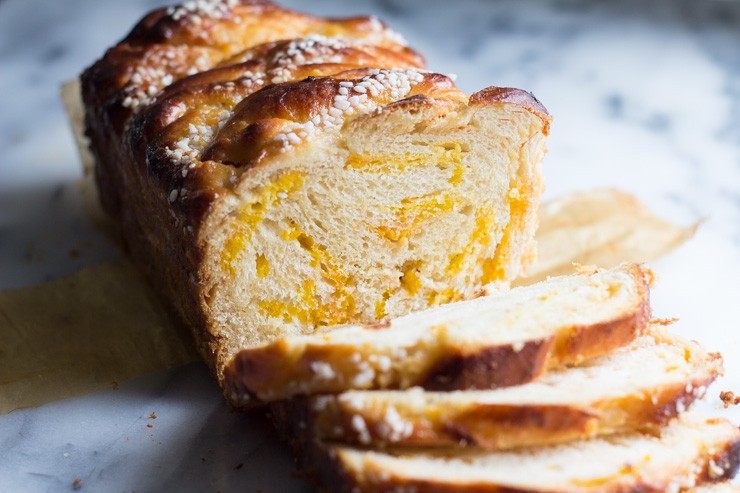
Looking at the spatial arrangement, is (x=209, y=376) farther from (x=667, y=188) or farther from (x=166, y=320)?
(x=667, y=188)

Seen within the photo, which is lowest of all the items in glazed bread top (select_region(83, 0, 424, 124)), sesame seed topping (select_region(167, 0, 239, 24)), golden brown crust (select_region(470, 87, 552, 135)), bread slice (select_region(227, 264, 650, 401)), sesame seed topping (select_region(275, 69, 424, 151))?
bread slice (select_region(227, 264, 650, 401))

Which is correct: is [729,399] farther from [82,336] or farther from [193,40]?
[193,40]

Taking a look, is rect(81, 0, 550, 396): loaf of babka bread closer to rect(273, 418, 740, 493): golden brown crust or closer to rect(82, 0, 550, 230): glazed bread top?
rect(82, 0, 550, 230): glazed bread top

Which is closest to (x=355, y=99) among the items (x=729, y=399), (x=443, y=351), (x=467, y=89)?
(x=443, y=351)

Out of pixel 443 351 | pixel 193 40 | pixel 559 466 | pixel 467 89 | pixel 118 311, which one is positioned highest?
pixel 193 40

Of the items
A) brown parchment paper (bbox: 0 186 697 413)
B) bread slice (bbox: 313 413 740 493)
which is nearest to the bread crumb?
bread slice (bbox: 313 413 740 493)

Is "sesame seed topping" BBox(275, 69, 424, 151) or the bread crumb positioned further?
the bread crumb
